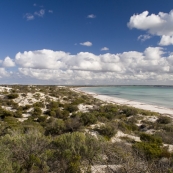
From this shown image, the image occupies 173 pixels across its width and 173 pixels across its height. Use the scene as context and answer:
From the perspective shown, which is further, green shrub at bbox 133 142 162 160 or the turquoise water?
the turquoise water

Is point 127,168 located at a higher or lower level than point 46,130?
higher

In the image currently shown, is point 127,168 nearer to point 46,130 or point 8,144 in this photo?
point 8,144

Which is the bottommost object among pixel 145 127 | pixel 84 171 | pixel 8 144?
Result: pixel 145 127

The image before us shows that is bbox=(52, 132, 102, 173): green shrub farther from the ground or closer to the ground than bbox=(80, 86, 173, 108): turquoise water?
farther from the ground

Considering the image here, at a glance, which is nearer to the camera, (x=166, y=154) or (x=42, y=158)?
(x=42, y=158)

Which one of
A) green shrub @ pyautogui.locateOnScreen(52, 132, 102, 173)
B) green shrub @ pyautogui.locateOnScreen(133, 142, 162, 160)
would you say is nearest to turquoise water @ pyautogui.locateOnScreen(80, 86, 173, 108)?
green shrub @ pyautogui.locateOnScreen(133, 142, 162, 160)

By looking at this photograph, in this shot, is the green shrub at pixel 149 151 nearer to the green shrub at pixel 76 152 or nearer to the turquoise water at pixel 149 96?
the green shrub at pixel 76 152

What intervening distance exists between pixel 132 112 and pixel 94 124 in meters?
8.13

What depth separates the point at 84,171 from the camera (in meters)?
6.16

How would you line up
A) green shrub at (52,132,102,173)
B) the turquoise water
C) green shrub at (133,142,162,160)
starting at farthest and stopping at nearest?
the turquoise water → green shrub at (133,142,162,160) → green shrub at (52,132,102,173)

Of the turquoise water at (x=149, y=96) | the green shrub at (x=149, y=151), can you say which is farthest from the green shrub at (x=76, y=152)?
the turquoise water at (x=149, y=96)

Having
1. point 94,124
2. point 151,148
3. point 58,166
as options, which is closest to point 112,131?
point 94,124

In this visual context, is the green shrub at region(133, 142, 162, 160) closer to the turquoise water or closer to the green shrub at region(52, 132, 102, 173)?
the green shrub at region(52, 132, 102, 173)

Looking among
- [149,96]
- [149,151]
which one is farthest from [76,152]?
[149,96]
